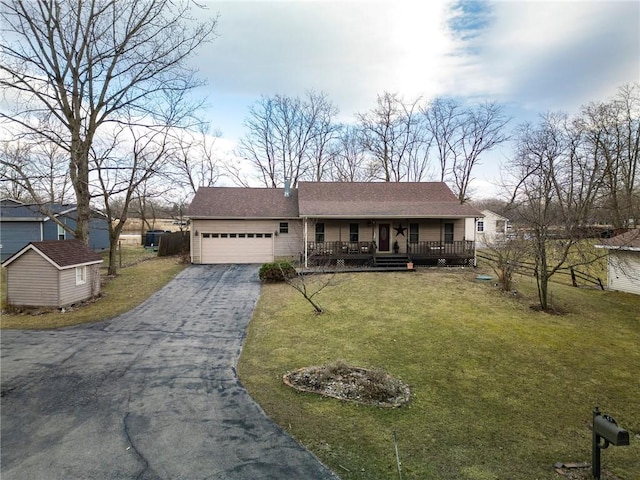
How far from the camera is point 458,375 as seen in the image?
7.39 meters

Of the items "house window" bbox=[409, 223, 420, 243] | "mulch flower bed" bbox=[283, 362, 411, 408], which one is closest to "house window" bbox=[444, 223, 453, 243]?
"house window" bbox=[409, 223, 420, 243]

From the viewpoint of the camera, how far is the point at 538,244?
→ 12508 mm

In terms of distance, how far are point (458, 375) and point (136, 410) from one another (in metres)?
5.99

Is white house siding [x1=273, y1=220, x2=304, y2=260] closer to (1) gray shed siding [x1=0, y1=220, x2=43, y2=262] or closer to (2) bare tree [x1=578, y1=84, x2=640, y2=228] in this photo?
(1) gray shed siding [x1=0, y1=220, x2=43, y2=262]

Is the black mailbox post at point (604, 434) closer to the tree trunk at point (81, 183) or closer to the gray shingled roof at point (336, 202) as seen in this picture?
the gray shingled roof at point (336, 202)

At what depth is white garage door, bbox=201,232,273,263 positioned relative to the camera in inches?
826

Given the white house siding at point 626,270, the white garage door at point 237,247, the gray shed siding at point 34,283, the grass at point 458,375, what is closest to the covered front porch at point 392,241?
the white garage door at point 237,247

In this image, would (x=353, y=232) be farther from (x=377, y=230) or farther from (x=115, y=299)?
(x=115, y=299)

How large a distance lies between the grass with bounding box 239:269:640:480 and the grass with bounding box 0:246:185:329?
16.4ft

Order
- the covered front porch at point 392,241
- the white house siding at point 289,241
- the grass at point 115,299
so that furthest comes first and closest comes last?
the white house siding at point 289,241
the covered front porch at point 392,241
the grass at point 115,299

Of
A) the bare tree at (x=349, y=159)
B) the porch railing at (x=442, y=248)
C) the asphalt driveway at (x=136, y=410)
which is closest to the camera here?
the asphalt driveway at (x=136, y=410)

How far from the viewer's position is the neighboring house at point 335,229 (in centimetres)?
1950

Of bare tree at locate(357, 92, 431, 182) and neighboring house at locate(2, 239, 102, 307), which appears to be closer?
neighboring house at locate(2, 239, 102, 307)

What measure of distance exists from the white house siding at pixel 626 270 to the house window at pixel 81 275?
20297 millimetres
